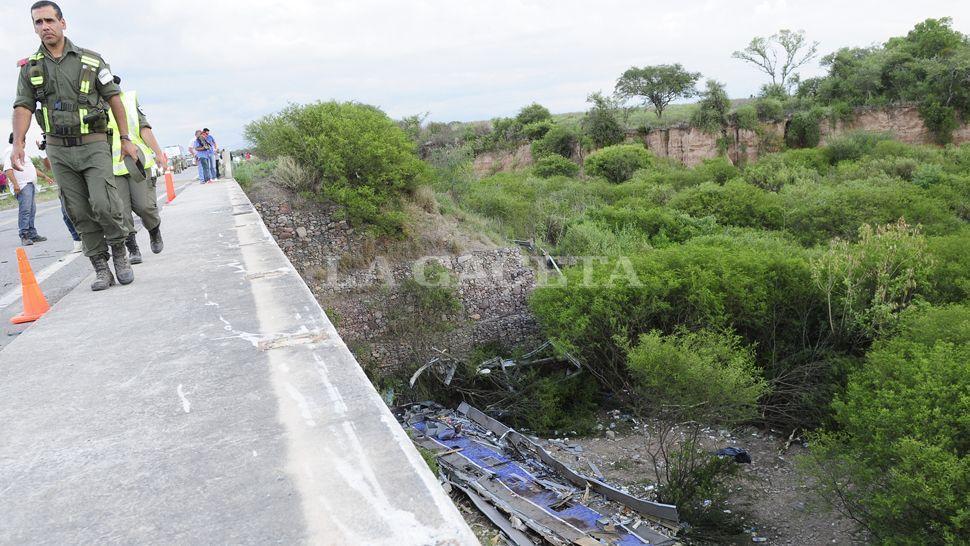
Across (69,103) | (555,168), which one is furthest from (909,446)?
(555,168)

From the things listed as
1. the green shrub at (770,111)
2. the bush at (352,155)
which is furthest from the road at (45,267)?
the green shrub at (770,111)

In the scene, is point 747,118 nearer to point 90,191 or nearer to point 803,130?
point 803,130

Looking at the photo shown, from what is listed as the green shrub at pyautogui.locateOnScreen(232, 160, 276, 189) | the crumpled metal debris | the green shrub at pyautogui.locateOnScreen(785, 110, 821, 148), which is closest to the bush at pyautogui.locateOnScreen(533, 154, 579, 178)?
the green shrub at pyautogui.locateOnScreen(785, 110, 821, 148)

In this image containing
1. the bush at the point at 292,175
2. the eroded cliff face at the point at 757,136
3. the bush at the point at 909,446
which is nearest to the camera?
the bush at the point at 909,446

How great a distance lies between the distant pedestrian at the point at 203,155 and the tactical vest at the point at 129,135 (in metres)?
11.7

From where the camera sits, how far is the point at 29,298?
217 inches

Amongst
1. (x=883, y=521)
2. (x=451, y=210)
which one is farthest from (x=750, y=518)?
(x=451, y=210)

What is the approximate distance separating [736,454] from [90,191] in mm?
11730

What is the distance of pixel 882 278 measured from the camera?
1231cm

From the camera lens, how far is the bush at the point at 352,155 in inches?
664

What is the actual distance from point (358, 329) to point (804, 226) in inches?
612

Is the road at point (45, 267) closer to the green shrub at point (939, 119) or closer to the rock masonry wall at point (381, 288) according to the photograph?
the rock masonry wall at point (381, 288)

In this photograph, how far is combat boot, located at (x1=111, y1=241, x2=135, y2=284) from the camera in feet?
16.5

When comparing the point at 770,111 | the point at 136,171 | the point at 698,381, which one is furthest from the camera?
the point at 770,111
